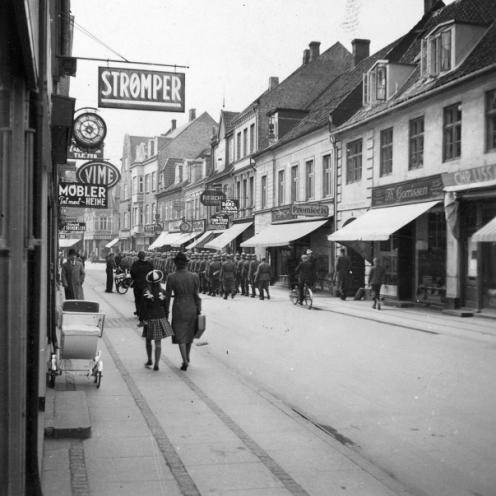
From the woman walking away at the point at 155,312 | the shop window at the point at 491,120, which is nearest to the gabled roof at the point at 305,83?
the shop window at the point at 491,120

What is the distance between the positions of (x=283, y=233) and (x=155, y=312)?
21.7 metres

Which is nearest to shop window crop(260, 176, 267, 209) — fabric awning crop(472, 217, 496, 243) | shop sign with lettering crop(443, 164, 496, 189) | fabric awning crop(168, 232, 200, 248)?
fabric awning crop(168, 232, 200, 248)

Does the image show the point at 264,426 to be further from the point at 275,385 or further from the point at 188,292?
the point at 188,292

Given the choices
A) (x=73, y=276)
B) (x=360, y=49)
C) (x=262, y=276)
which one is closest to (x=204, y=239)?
(x=360, y=49)

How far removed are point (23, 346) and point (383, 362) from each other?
7803mm

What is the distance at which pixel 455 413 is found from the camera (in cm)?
724

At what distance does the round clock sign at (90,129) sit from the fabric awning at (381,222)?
913cm

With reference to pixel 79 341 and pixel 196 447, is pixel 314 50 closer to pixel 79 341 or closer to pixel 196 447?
pixel 79 341

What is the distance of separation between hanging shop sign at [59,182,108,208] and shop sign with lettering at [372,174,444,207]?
9942 mm

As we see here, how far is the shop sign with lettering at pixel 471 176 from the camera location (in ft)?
56.4

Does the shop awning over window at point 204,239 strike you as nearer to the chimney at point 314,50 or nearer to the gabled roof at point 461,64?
the chimney at point 314,50

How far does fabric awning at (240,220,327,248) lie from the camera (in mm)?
28750

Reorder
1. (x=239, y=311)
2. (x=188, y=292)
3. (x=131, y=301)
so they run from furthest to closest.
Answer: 1. (x=131, y=301)
2. (x=239, y=311)
3. (x=188, y=292)

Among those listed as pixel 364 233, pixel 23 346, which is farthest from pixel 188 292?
pixel 364 233
